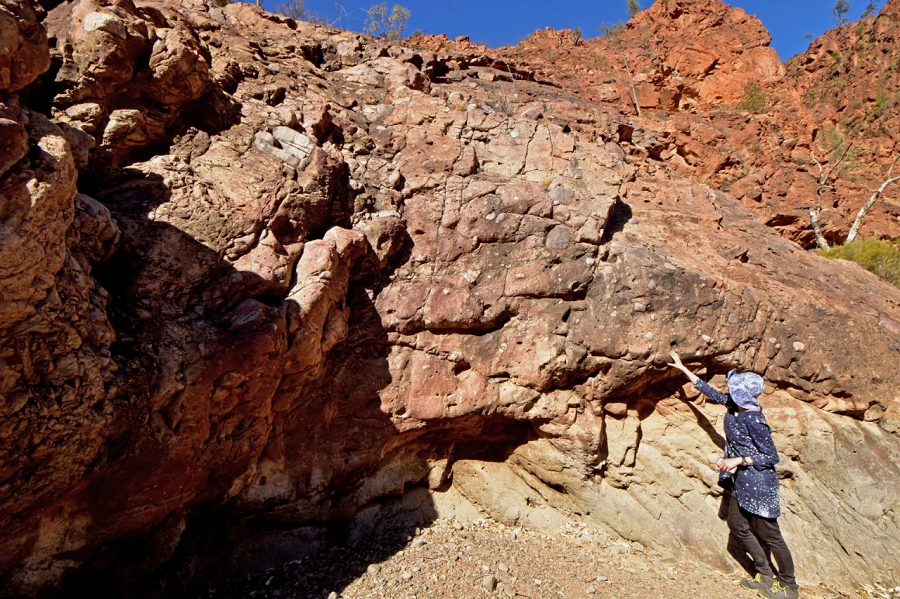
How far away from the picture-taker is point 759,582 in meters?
3.95

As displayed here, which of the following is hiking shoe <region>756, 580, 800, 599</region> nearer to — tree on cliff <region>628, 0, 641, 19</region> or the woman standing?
the woman standing

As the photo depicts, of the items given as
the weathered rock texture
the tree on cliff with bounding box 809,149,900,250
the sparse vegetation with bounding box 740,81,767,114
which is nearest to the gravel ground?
the weathered rock texture

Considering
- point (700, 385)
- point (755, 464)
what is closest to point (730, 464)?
point (755, 464)

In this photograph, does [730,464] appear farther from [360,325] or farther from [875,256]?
[875,256]

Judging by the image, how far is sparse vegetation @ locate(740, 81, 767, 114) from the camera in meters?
13.2

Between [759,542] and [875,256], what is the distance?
26.0 ft

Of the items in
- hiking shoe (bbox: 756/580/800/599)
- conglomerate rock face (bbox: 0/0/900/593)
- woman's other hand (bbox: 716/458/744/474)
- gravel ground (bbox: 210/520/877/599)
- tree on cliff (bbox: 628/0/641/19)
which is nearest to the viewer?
conglomerate rock face (bbox: 0/0/900/593)

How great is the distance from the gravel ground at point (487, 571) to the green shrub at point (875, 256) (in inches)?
235

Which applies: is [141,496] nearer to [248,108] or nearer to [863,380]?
[248,108]

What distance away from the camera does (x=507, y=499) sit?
4.70 metres

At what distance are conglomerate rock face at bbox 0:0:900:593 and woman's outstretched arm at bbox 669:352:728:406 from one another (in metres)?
0.12

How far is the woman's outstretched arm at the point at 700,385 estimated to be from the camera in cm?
424

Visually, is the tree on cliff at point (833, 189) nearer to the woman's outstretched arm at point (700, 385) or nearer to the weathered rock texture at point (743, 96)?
the weathered rock texture at point (743, 96)

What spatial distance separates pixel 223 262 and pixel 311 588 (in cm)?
273
